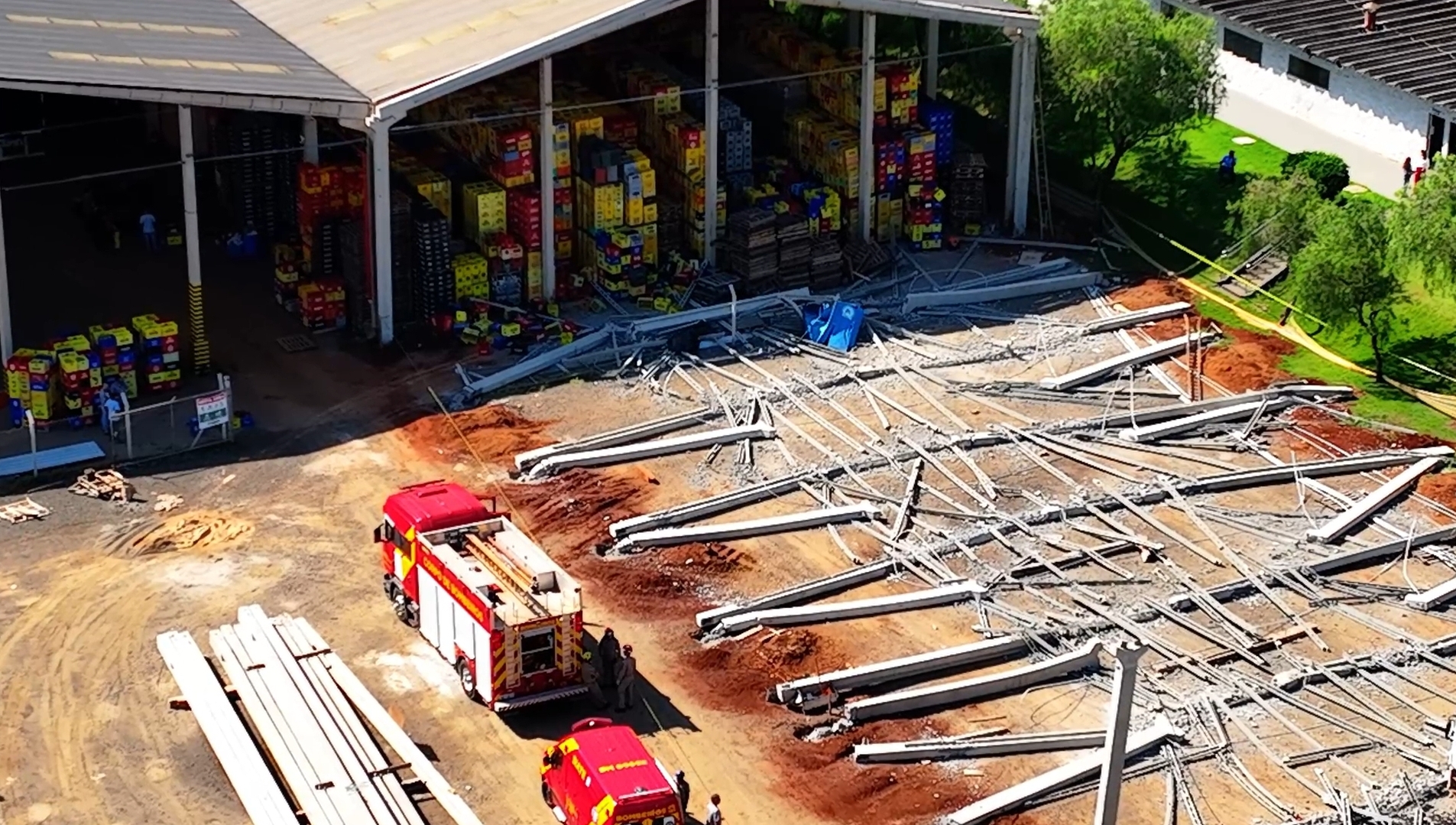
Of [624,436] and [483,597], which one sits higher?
[483,597]

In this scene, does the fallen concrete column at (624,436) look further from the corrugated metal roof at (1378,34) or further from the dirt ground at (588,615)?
the corrugated metal roof at (1378,34)

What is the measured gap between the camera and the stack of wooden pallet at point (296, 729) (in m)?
31.5

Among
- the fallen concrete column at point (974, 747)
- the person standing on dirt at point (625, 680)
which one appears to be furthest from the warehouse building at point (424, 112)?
the fallen concrete column at point (974, 747)

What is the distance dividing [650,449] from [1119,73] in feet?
56.5

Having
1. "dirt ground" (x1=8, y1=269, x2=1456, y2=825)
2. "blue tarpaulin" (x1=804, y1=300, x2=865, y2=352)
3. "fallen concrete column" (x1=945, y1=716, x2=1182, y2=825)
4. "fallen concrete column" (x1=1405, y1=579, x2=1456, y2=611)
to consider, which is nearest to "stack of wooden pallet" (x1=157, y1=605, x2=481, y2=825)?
"dirt ground" (x1=8, y1=269, x2=1456, y2=825)

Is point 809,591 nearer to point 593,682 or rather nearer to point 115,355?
point 593,682

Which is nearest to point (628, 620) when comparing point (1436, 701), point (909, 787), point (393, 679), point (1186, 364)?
point (393, 679)

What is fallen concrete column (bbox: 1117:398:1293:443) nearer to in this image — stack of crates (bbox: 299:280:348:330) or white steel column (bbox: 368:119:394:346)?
white steel column (bbox: 368:119:394:346)

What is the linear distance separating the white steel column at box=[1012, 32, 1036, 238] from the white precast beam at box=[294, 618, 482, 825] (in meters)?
24.5

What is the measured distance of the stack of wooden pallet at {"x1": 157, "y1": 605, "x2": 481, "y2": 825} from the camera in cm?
3155

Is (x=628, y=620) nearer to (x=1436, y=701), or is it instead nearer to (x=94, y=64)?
(x=1436, y=701)

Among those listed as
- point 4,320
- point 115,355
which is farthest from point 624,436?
point 4,320

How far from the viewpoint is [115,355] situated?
148 feet

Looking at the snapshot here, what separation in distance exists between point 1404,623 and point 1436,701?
265 centimetres
